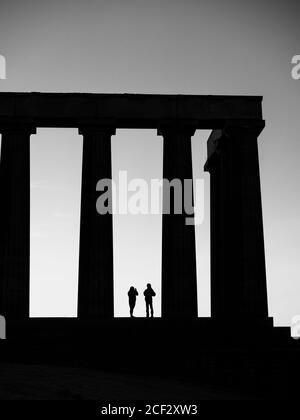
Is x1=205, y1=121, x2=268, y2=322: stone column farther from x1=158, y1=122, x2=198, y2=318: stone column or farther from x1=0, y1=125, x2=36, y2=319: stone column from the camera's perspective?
x1=0, y1=125, x2=36, y2=319: stone column

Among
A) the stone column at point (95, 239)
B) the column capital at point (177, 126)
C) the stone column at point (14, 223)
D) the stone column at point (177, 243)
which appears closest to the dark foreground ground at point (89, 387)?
the stone column at point (95, 239)

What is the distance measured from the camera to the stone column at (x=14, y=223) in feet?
276

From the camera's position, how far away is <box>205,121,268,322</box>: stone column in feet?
282

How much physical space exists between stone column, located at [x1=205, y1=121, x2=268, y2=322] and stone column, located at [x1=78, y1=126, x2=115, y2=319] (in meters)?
14.3

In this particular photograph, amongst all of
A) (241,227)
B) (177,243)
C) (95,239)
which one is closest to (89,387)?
(95,239)

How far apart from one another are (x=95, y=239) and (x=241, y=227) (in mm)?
16940

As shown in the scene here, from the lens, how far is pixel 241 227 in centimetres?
8756

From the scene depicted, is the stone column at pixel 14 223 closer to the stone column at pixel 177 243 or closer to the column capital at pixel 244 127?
the stone column at pixel 177 243

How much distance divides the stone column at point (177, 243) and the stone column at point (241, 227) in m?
5.25

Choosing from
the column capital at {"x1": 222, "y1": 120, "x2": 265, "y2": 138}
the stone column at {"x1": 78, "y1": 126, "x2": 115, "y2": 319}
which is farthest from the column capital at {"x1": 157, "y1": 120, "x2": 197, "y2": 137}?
the stone column at {"x1": 78, "y1": 126, "x2": 115, "y2": 319}

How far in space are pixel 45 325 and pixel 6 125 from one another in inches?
990
